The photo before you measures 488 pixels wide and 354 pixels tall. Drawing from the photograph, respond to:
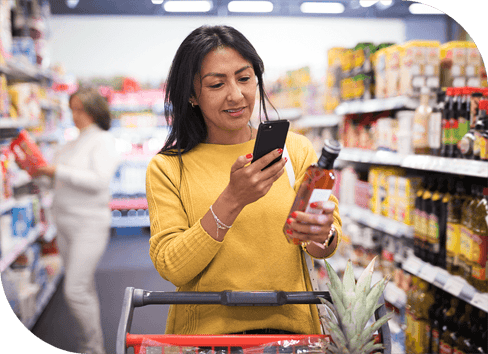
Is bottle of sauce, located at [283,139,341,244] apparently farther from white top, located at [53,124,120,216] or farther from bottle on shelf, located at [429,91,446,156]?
white top, located at [53,124,120,216]

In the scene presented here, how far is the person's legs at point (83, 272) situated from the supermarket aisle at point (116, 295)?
36cm

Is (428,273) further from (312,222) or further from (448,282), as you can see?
(312,222)

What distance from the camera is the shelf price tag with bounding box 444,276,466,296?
1702mm


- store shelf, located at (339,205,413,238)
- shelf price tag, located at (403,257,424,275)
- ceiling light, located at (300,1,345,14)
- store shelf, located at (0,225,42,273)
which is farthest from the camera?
ceiling light, located at (300,1,345,14)

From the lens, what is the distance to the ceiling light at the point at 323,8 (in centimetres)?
493

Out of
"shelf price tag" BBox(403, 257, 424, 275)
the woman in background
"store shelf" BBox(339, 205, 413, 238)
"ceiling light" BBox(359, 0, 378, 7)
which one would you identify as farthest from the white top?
"ceiling light" BBox(359, 0, 378, 7)

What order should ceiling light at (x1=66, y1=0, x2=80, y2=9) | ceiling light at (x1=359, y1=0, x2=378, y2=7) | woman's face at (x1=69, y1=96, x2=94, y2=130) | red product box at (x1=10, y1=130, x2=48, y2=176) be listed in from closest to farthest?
red product box at (x1=10, y1=130, x2=48, y2=176), woman's face at (x1=69, y1=96, x2=94, y2=130), ceiling light at (x1=66, y1=0, x2=80, y2=9), ceiling light at (x1=359, y1=0, x2=378, y2=7)

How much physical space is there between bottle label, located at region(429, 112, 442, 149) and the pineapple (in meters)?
1.37

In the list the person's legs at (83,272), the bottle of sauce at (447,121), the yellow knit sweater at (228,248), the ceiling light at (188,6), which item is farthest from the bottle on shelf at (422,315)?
the ceiling light at (188,6)

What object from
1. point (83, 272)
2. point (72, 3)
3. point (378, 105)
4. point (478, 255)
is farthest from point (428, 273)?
point (72, 3)

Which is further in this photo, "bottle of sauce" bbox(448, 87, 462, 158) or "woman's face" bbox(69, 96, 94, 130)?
"woman's face" bbox(69, 96, 94, 130)

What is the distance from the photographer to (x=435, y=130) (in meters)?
2.00

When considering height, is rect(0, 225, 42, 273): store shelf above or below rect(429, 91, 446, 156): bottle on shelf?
below

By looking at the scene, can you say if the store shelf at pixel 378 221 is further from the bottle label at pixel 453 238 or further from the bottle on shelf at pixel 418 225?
the bottle label at pixel 453 238
